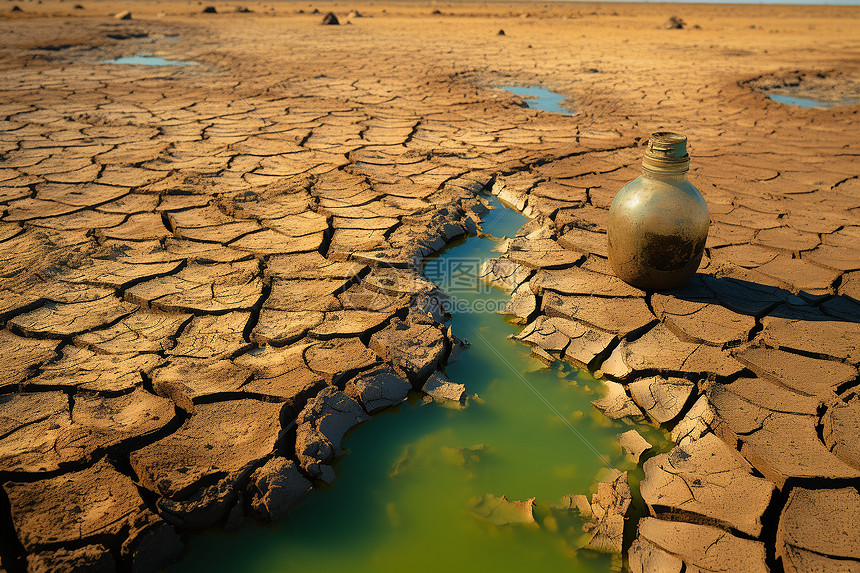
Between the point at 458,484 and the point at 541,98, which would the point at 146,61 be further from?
the point at 458,484

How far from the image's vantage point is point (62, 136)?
4.27m

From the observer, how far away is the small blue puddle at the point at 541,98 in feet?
18.5

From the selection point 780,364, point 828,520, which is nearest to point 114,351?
point 828,520

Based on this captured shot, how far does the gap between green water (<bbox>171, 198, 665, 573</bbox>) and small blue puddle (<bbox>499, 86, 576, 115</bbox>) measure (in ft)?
13.5

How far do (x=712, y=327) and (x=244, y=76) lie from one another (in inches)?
254

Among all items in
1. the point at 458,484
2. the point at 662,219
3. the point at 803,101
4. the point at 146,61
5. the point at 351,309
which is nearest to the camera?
the point at 458,484

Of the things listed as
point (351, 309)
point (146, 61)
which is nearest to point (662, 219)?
point (351, 309)

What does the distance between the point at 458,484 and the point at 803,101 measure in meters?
6.76

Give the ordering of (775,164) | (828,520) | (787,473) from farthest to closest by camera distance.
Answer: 1. (775,164)
2. (787,473)
3. (828,520)

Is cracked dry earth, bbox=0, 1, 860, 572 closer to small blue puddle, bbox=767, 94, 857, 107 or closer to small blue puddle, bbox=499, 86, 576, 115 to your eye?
small blue puddle, bbox=499, 86, 576, 115

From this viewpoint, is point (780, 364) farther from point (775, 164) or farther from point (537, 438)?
point (775, 164)

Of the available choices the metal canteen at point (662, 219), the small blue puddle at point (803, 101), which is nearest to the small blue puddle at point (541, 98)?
the small blue puddle at point (803, 101)

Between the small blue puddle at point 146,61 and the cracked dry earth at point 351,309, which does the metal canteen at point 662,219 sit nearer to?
the cracked dry earth at point 351,309

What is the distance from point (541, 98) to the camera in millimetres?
6148
